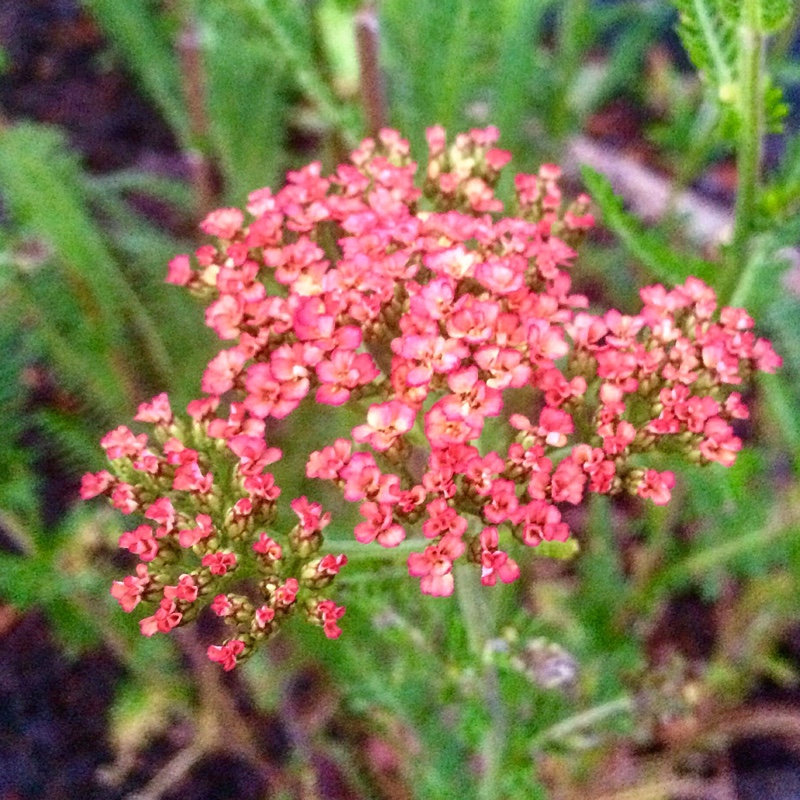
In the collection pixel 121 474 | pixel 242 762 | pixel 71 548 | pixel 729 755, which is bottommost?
pixel 729 755

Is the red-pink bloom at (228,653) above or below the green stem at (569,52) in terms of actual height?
below

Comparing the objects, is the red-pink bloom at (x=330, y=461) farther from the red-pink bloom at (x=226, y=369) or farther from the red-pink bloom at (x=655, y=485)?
the red-pink bloom at (x=655, y=485)

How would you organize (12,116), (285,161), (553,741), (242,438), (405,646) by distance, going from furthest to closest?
(12,116)
(285,161)
(553,741)
(405,646)
(242,438)

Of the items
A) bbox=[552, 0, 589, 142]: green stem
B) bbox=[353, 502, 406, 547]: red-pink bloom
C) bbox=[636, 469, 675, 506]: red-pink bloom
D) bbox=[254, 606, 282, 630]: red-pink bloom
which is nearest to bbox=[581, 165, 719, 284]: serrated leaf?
bbox=[636, 469, 675, 506]: red-pink bloom

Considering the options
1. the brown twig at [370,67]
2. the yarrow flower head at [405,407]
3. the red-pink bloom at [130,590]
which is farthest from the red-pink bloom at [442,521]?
the brown twig at [370,67]

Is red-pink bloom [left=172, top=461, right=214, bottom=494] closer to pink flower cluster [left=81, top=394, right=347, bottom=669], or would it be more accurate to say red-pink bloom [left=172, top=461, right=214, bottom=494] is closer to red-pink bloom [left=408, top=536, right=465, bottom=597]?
pink flower cluster [left=81, top=394, right=347, bottom=669]

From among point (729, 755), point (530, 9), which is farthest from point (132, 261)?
point (729, 755)

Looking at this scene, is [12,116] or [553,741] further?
[12,116]

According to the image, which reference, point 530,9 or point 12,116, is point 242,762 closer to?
point 530,9

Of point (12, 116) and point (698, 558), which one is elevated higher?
point (12, 116)
